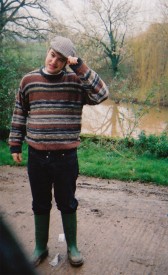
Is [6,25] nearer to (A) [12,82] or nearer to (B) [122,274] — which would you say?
(A) [12,82]

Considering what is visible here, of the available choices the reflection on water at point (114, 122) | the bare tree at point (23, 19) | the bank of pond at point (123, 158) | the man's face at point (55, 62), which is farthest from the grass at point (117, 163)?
the bare tree at point (23, 19)

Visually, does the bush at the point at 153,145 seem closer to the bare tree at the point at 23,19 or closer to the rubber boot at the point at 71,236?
the rubber boot at the point at 71,236

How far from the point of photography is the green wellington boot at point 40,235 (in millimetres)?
3260

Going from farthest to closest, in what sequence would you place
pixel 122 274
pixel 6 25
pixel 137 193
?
1. pixel 6 25
2. pixel 137 193
3. pixel 122 274

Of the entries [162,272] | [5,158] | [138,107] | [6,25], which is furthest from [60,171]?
[6,25]

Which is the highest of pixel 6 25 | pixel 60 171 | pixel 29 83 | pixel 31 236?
pixel 6 25

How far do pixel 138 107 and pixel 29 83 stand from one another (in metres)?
7.66

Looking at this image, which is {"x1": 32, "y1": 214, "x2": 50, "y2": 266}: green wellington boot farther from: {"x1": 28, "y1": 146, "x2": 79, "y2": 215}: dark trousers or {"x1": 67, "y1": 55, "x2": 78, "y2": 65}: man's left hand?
{"x1": 67, "y1": 55, "x2": 78, "y2": 65}: man's left hand

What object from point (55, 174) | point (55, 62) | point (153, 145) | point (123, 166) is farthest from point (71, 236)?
point (153, 145)

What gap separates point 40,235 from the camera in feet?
10.8

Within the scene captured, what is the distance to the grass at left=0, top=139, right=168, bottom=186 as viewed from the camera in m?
6.65

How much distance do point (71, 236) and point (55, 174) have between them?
2.26 feet

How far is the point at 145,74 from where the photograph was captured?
14891mm

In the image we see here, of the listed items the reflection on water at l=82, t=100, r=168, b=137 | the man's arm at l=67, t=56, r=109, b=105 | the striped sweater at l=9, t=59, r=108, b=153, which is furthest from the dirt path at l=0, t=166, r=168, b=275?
the reflection on water at l=82, t=100, r=168, b=137
